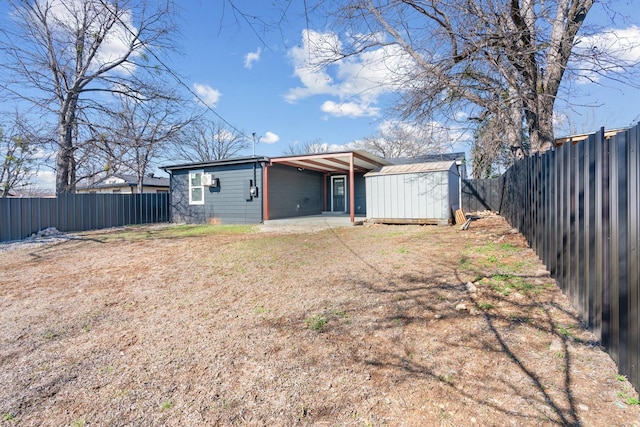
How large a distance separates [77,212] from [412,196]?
1083cm

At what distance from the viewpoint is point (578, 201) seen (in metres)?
2.44

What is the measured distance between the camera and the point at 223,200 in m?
11.6

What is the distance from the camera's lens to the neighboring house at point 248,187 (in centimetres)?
1075

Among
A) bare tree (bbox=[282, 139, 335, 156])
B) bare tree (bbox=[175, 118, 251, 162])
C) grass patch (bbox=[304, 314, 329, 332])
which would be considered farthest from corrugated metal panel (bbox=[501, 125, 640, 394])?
bare tree (bbox=[282, 139, 335, 156])

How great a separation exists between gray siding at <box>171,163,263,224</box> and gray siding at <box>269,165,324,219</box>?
2.28 ft

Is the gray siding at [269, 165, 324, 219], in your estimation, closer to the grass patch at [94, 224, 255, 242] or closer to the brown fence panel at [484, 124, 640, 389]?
the grass patch at [94, 224, 255, 242]

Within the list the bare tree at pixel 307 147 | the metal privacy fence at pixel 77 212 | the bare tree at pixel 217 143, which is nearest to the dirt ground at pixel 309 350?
the metal privacy fence at pixel 77 212

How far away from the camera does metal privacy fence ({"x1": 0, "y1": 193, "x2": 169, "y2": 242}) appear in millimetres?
8402

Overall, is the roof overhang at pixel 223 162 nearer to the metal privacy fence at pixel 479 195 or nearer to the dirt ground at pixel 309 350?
the dirt ground at pixel 309 350

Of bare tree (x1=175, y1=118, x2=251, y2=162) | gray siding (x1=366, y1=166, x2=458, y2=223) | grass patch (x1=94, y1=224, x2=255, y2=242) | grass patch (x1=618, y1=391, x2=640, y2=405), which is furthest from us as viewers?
bare tree (x1=175, y1=118, x2=251, y2=162)

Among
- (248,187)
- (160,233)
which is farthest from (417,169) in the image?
(160,233)

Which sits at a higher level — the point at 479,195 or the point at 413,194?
the point at 479,195

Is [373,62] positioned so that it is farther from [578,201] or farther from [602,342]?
[602,342]

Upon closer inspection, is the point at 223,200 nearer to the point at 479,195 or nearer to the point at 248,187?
the point at 248,187
